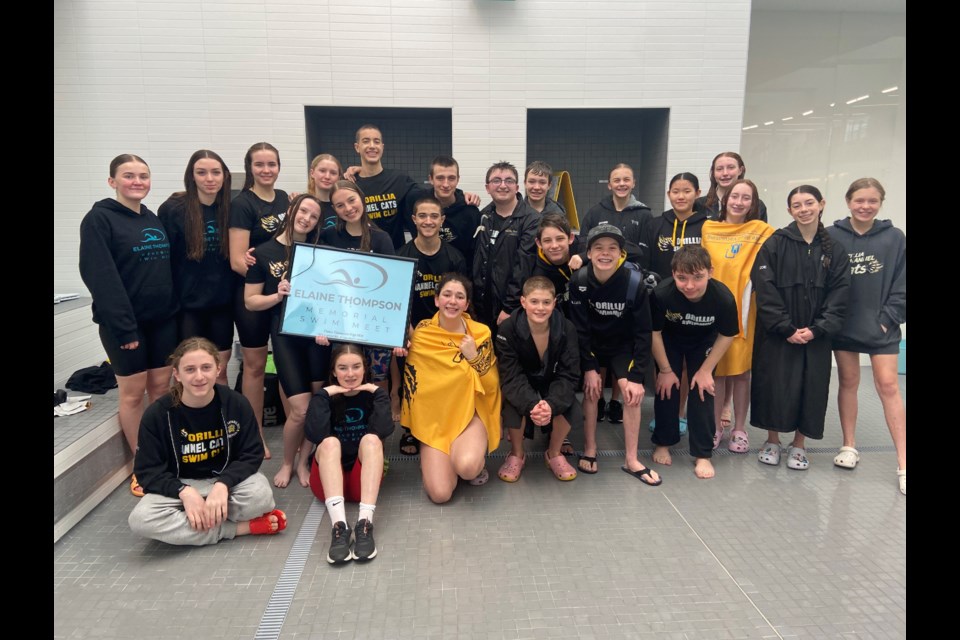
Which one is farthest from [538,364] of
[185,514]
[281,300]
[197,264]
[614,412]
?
[197,264]

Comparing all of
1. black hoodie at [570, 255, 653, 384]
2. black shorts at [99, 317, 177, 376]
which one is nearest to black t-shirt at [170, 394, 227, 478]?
black shorts at [99, 317, 177, 376]

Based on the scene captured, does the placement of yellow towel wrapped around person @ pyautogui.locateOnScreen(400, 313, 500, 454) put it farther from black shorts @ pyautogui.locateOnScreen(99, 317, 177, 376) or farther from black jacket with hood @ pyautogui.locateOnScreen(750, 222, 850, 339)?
black jacket with hood @ pyautogui.locateOnScreen(750, 222, 850, 339)

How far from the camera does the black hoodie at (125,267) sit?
2.58 metres

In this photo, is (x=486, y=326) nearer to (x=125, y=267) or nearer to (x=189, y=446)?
(x=189, y=446)

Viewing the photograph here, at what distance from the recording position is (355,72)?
502 cm

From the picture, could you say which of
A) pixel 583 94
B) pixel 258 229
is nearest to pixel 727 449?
pixel 258 229

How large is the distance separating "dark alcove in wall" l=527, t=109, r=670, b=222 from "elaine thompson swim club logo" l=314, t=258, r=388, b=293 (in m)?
3.57

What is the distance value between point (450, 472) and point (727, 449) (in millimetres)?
1927

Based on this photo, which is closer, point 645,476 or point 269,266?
point 269,266

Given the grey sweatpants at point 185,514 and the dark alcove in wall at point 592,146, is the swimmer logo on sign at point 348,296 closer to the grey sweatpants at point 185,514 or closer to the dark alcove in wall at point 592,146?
the grey sweatpants at point 185,514

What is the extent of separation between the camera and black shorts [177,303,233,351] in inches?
117

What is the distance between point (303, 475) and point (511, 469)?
1204 mm

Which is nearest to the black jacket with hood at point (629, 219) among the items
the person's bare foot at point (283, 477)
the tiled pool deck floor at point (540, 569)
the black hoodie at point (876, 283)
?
the black hoodie at point (876, 283)

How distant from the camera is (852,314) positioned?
10.4 ft
